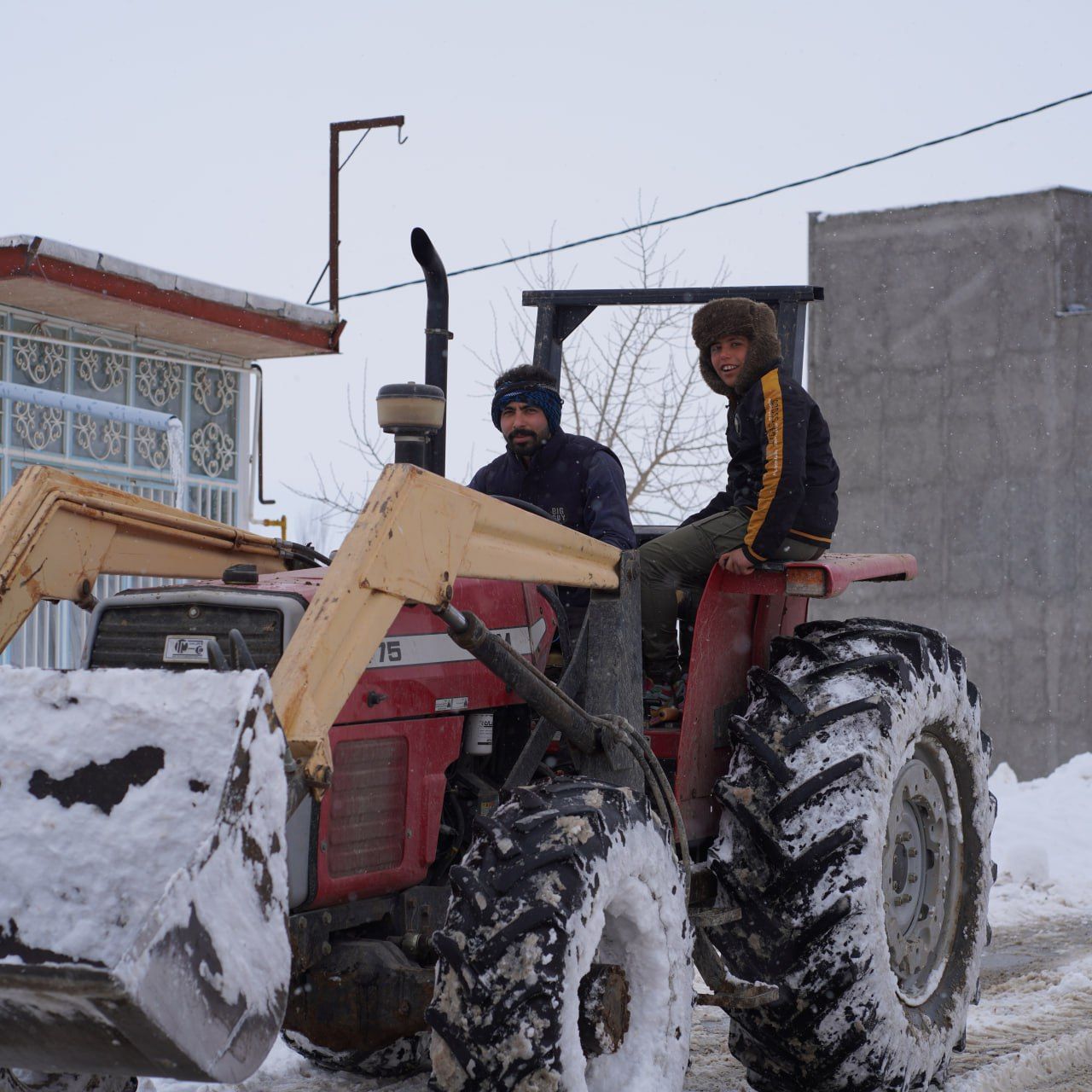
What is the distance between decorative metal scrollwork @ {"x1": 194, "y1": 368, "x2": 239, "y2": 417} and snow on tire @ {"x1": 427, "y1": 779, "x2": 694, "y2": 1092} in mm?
9361

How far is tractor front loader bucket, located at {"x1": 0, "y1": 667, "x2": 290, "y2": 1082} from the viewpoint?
7.73 feet

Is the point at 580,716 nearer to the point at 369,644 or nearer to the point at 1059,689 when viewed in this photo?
the point at 369,644

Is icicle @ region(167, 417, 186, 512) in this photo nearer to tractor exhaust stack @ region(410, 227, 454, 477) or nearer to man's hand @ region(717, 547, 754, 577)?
tractor exhaust stack @ region(410, 227, 454, 477)

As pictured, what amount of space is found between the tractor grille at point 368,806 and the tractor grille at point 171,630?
0.33 m

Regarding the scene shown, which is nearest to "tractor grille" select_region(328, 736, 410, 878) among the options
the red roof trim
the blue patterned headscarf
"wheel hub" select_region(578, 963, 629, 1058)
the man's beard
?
"wheel hub" select_region(578, 963, 629, 1058)

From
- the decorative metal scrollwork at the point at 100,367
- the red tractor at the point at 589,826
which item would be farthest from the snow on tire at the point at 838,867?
the decorative metal scrollwork at the point at 100,367

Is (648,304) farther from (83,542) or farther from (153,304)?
(153,304)

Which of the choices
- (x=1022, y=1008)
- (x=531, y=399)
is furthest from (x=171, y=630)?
(x=1022, y=1008)

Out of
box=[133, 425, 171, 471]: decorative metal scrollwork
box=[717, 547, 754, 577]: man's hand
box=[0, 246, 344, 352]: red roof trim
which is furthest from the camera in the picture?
box=[133, 425, 171, 471]: decorative metal scrollwork

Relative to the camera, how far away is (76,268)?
997 centimetres

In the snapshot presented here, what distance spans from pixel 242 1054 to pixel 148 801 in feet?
1.49

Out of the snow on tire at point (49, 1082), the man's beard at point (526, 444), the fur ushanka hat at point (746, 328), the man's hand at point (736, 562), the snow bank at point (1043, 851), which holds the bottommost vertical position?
the snow bank at point (1043, 851)

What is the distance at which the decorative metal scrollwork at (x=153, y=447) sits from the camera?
11.5m

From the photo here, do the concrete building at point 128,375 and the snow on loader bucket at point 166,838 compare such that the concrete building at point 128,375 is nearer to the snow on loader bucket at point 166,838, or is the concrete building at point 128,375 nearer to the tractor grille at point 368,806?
the tractor grille at point 368,806
